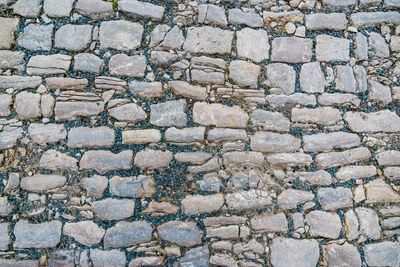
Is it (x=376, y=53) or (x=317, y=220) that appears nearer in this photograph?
(x=317, y=220)

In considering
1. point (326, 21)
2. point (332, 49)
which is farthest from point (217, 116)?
point (326, 21)

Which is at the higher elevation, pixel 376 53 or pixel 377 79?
pixel 376 53

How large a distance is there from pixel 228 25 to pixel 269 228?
1.77 metres

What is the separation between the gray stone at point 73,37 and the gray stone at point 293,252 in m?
2.29

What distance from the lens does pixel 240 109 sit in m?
2.75

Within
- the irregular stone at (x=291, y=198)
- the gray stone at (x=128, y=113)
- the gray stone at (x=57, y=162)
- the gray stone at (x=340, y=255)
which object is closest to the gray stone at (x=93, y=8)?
the gray stone at (x=128, y=113)

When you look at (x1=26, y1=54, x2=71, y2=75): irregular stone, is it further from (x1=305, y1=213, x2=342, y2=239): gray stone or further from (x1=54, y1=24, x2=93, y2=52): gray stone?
(x1=305, y1=213, x2=342, y2=239): gray stone

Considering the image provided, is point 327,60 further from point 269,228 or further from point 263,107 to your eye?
point 269,228

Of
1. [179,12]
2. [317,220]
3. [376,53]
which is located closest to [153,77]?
[179,12]

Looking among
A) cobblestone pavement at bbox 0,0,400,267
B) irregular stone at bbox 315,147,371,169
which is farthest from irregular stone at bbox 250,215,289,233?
irregular stone at bbox 315,147,371,169

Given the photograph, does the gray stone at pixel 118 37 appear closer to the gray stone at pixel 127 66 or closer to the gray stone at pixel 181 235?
the gray stone at pixel 127 66

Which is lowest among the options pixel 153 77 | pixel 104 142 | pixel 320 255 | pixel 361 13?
pixel 320 255

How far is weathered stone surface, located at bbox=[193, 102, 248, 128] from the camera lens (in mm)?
2707

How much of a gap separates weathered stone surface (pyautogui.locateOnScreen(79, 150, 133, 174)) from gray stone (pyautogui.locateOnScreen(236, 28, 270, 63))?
1.32 metres
